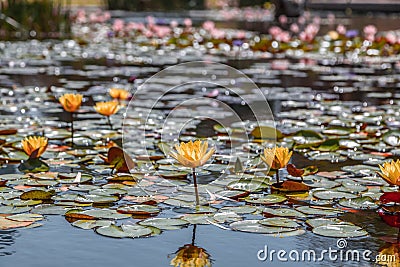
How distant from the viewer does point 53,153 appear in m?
3.29

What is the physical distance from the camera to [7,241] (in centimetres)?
217

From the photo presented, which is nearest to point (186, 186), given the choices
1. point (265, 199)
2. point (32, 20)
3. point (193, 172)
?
point (265, 199)

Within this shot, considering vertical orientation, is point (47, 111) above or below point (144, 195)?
above

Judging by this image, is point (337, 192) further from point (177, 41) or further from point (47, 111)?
point (177, 41)

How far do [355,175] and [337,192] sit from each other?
0.33 m

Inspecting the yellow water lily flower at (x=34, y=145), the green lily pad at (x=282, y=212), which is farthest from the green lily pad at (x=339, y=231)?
the yellow water lily flower at (x=34, y=145)

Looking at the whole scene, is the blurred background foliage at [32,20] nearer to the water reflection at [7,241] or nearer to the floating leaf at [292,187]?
the floating leaf at [292,187]

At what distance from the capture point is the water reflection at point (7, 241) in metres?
2.08

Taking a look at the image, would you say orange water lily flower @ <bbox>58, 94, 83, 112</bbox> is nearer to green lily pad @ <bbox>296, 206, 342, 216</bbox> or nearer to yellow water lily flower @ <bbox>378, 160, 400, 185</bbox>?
green lily pad @ <bbox>296, 206, 342, 216</bbox>

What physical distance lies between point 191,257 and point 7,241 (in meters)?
0.54

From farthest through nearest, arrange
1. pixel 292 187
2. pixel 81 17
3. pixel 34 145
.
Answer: pixel 81 17 → pixel 34 145 → pixel 292 187

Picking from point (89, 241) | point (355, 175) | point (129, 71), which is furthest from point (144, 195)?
point (129, 71)

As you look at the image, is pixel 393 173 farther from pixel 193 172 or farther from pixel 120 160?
pixel 120 160

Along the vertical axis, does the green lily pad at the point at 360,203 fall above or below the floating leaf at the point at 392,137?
below
